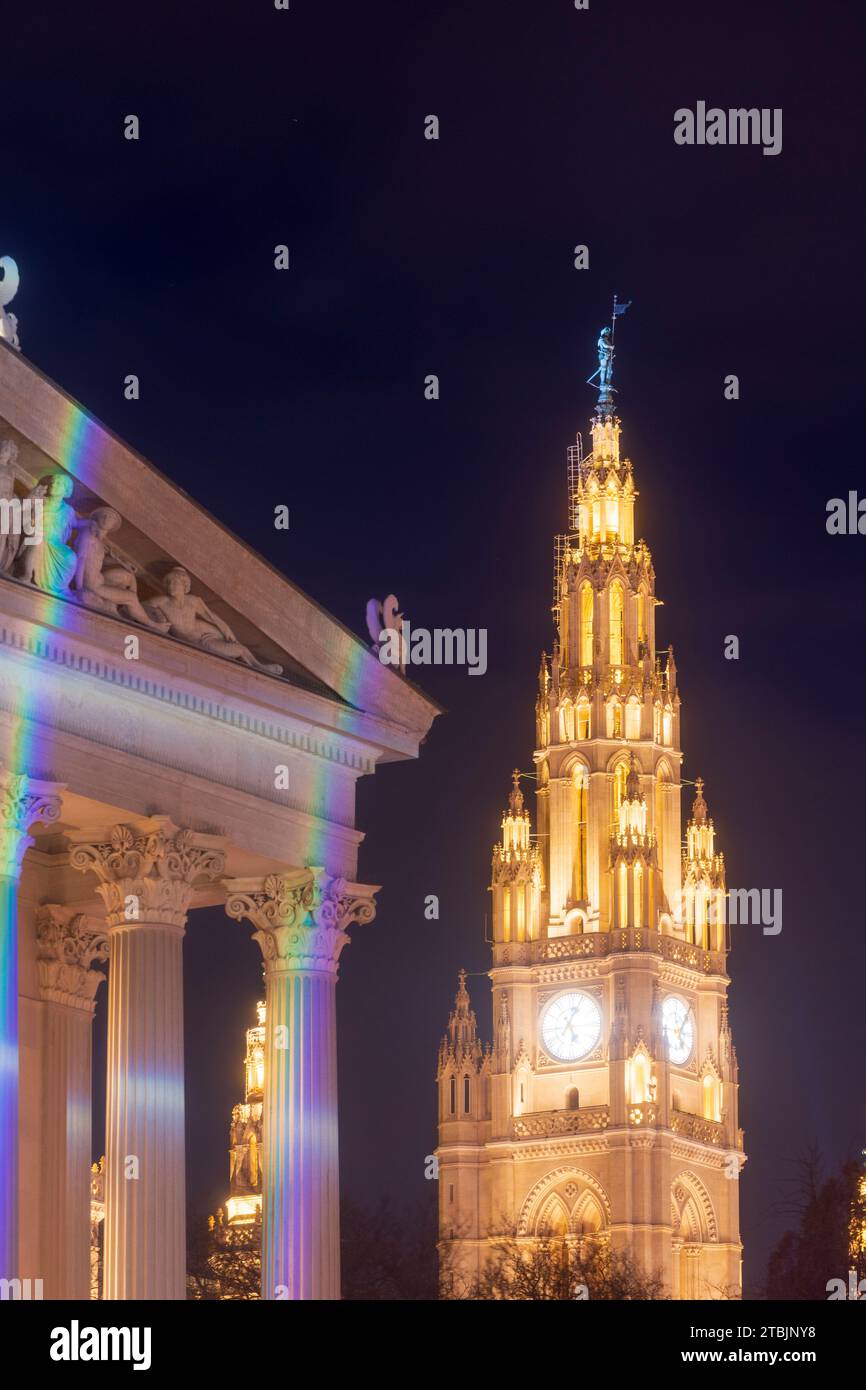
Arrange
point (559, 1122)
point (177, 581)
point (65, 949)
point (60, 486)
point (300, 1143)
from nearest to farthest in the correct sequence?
1. point (60, 486)
2. point (177, 581)
3. point (300, 1143)
4. point (65, 949)
5. point (559, 1122)

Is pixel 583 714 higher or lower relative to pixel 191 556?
higher

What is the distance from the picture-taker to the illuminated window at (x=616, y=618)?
582 feet

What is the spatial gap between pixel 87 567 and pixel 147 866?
4.16 meters

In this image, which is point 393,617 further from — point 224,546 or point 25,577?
point 25,577

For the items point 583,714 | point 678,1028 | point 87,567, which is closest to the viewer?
point 87,567

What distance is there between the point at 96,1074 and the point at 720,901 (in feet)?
258

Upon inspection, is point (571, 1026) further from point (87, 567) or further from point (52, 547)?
point (52, 547)

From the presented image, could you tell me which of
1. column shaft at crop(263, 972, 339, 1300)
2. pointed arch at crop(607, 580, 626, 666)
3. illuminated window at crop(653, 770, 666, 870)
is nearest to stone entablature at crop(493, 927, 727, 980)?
illuminated window at crop(653, 770, 666, 870)

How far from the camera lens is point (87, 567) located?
42781mm

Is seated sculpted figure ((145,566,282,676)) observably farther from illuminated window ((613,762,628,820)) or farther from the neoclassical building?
illuminated window ((613,762,628,820))

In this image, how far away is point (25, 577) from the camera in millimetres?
41625

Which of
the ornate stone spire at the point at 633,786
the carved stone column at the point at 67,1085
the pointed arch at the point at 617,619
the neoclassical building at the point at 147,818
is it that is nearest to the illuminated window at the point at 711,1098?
the ornate stone spire at the point at 633,786

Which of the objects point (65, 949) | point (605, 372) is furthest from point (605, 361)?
point (65, 949)
